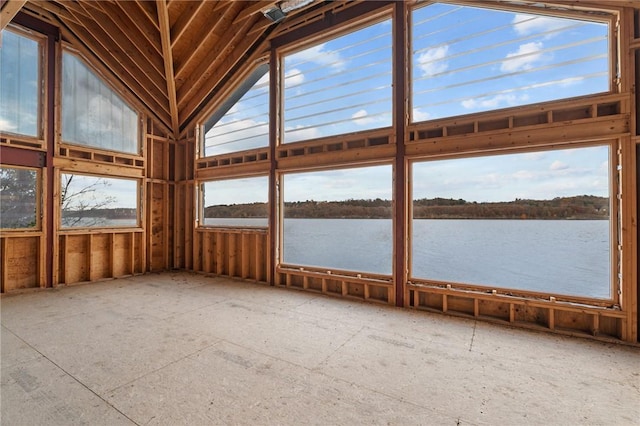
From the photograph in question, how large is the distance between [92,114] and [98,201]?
2192mm

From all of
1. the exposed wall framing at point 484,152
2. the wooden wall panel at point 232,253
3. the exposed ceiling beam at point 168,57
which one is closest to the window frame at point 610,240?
the exposed wall framing at point 484,152

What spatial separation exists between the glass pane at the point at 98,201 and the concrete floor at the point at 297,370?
2.69 meters

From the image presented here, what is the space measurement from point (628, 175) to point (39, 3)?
11114mm

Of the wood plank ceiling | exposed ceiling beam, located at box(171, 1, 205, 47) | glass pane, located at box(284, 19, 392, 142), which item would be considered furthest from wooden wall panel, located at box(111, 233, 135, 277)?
glass pane, located at box(284, 19, 392, 142)

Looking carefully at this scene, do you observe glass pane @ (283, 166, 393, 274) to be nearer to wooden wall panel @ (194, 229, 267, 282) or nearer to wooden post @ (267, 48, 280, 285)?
wooden post @ (267, 48, 280, 285)

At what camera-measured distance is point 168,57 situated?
7027 mm

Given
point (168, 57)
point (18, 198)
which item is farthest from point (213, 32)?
point (18, 198)

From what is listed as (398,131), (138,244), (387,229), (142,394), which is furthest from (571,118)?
(138,244)

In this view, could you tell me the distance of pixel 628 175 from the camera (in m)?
3.95

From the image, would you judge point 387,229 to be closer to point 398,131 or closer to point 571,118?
point 398,131

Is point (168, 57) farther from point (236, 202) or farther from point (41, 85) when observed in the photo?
point (236, 202)

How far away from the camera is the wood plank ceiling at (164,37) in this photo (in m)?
6.47

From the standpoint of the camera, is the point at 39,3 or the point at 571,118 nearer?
the point at 571,118

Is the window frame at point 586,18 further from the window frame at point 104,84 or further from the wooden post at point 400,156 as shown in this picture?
the window frame at point 104,84
